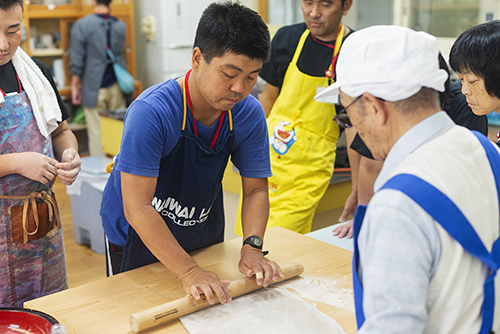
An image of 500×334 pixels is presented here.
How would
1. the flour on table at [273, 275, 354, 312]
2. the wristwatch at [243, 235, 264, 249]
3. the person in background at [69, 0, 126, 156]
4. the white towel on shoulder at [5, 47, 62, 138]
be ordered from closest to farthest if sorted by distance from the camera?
1. the flour on table at [273, 275, 354, 312]
2. the wristwatch at [243, 235, 264, 249]
3. the white towel on shoulder at [5, 47, 62, 138]
4. the person in background at [69, 0, 126, 156]

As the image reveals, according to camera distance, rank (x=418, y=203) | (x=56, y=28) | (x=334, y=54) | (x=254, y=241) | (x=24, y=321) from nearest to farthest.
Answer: (x=418, y=203) → (x=24, y=321) → (x=254, y=241) → (x=334, y=54) → (x=56, y=28)

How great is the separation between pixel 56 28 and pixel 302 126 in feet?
12.9

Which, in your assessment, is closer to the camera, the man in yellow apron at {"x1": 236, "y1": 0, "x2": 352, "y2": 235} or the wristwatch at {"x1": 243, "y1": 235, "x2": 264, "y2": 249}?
the wristwatch at {"x1": 243, "y1": 235, "x2": 264, "y2": 249}

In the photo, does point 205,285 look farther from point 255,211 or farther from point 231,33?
point 231,33

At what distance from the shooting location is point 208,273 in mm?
1204

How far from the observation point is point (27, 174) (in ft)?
4.51

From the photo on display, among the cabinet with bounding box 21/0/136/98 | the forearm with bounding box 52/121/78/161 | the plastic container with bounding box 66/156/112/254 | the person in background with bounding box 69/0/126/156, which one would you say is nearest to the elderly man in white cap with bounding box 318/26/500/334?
the forearm with bounding box 52/121/78/161

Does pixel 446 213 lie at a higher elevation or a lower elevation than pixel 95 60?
higher

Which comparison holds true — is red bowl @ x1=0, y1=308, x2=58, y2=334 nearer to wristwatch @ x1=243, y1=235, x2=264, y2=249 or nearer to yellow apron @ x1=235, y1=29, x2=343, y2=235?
wristwatch @ x1=243, y1=235, x2=264, y2=249

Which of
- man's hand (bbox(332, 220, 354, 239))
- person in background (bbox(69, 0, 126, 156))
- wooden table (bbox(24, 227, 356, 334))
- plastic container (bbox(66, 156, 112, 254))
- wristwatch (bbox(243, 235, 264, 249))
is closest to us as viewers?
wooden table (bbox(24, 227, 356, 334))

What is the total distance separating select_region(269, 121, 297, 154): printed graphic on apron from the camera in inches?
81.8

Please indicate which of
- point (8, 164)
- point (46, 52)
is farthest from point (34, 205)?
point (46, 52)

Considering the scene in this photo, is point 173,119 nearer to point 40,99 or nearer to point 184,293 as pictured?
point 184,293

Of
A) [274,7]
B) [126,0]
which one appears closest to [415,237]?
[274,7]
